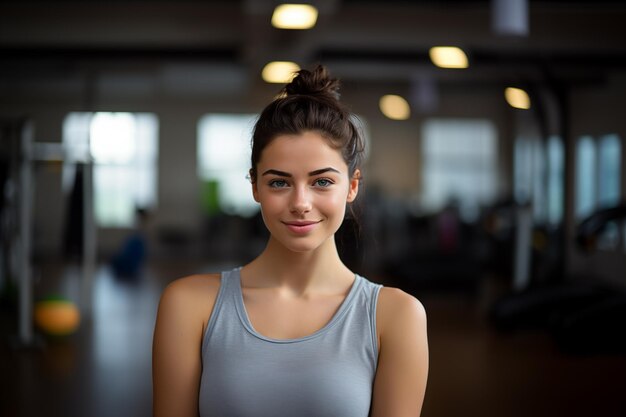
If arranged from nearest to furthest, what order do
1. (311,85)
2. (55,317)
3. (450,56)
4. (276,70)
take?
(311,85)
(450,56)
(55,317)
(276,70)

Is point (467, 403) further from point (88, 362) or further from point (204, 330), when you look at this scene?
point (204, 330)

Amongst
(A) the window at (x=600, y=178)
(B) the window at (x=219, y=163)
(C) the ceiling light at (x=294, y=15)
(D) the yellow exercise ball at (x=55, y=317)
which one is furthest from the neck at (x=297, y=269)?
(B) the window at (x=219, y=163)

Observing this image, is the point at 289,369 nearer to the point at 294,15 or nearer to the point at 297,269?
the point at 297,269

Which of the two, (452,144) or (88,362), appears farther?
(452,144)

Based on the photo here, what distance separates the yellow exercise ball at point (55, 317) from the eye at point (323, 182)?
439 cm

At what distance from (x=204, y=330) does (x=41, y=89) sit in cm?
1189

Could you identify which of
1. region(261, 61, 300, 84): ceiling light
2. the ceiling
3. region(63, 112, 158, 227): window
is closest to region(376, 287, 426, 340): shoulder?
region(261, 61, 300, 84): ceiling light

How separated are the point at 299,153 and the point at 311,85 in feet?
0.47

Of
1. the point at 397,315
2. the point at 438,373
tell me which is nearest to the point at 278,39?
the point at 438,373

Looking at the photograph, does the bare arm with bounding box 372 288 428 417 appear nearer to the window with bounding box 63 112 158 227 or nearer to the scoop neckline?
the scoop neckline

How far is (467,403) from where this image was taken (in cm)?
369

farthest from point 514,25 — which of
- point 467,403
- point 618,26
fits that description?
point 618,26

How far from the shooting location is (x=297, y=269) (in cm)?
137

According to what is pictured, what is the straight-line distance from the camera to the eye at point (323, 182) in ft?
4.25
